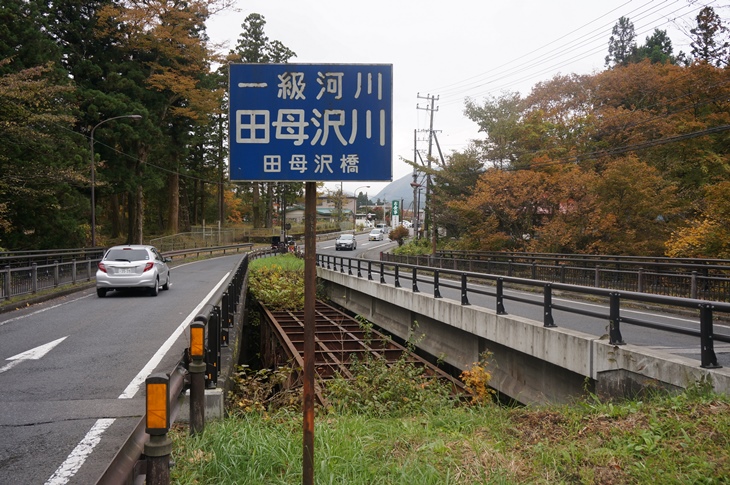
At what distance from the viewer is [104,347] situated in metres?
9.89

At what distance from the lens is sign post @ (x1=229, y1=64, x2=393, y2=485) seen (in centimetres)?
357

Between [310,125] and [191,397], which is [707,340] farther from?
[191,397]

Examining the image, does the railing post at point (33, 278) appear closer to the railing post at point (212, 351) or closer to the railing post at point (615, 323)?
the railing post at point (212, 351)

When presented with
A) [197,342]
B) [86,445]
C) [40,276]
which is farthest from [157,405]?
[40,276]

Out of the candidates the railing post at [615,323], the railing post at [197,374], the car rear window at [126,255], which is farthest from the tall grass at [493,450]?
the car rear window at [126,255]

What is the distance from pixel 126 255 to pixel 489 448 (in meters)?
15.0

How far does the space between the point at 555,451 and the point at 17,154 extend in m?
27.9

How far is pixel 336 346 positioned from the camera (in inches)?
665

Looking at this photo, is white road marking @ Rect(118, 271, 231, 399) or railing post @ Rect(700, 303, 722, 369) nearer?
railing post @ Rect(700, 303, 722, 369)

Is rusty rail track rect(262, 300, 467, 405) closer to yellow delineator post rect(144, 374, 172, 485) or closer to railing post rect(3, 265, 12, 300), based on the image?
yellow delineator post rect(144, 374, 172, 485)

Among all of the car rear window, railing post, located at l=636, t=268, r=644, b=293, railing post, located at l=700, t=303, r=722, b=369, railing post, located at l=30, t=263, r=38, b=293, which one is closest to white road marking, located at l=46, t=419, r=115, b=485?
railing post, located at l=700, t=303, r=722, b=369

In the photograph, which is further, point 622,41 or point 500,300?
point 622,41

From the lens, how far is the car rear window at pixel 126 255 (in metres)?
17.2

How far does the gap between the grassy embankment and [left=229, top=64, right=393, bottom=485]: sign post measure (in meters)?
1.09
